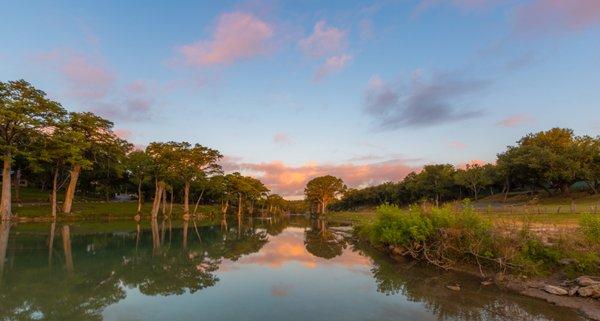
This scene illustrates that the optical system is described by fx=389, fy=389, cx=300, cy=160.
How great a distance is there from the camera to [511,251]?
1675cm

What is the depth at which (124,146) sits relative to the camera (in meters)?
58.1

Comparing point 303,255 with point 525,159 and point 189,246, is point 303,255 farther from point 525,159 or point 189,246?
point 525,159

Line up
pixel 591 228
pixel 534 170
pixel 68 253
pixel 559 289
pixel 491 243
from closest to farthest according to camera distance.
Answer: pixel 559 289, pixel 591 228, pixel 491 243, pixel 68 253, pixel 534 170

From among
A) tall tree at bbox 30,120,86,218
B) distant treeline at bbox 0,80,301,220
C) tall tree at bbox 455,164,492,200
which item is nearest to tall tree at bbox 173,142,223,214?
distant treeline at bbox 0,80,301,220

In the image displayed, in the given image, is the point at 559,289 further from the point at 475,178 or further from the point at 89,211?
the point at 475,178

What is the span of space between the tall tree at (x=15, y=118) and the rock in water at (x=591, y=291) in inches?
1789

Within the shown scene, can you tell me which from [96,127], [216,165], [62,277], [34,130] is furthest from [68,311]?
[216,165]

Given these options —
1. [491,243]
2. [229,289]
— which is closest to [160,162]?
[229,289]

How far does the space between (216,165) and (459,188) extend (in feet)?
197

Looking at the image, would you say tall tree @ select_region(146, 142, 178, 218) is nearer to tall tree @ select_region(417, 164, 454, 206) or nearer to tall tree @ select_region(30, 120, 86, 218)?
tall tree @ select_region(30, 120, 86, 218)

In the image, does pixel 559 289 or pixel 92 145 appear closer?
pixel 559 289

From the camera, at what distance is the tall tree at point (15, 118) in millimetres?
38787

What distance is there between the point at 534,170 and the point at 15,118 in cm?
6918

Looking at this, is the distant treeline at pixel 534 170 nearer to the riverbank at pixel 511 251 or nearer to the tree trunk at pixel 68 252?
the riverbank at pixel 511 251
